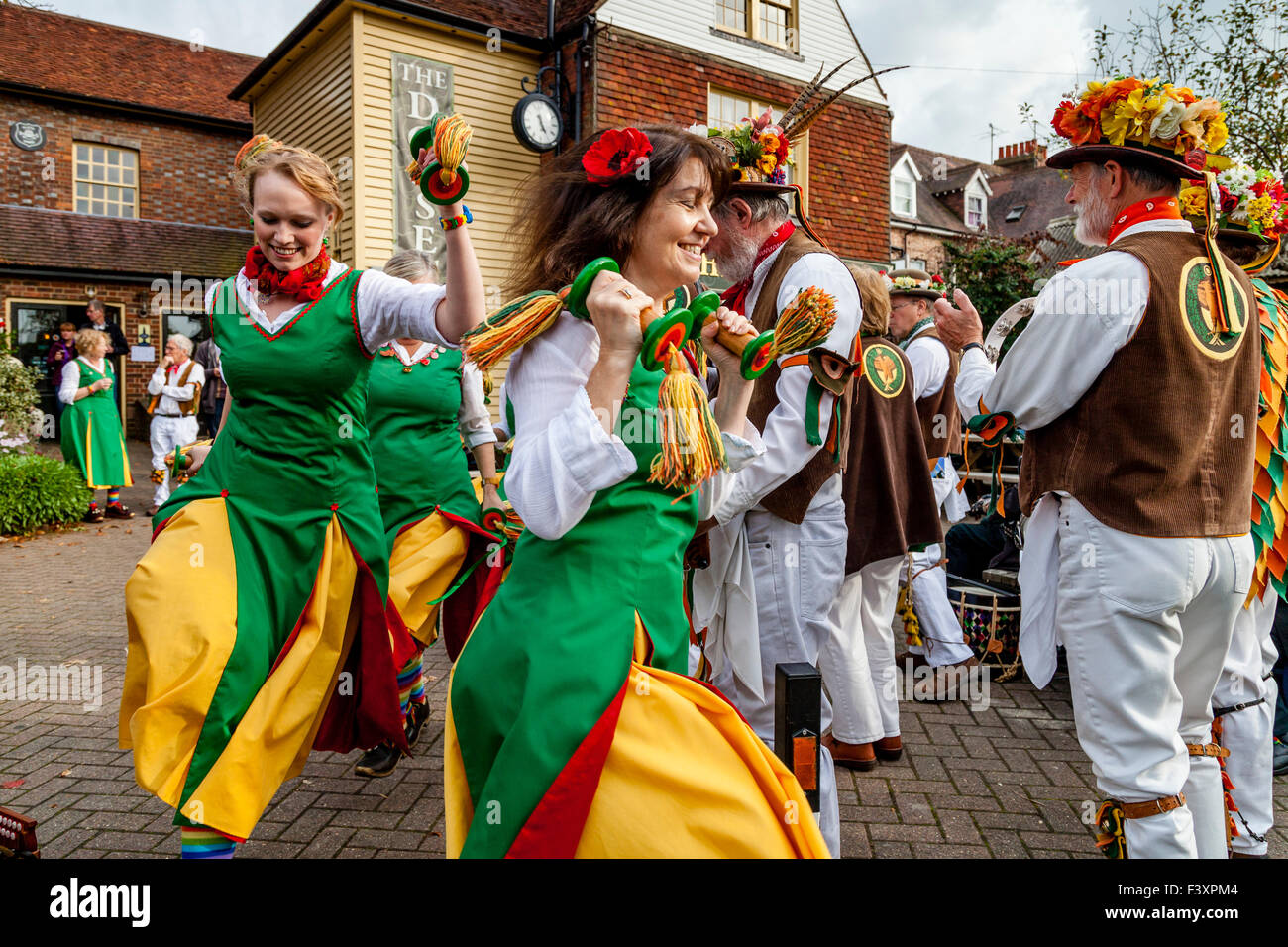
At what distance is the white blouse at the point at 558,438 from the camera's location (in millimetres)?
1552

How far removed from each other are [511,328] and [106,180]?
2381 centimetres

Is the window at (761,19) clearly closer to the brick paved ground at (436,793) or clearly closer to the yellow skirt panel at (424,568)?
the brick paved ground at (436,793)

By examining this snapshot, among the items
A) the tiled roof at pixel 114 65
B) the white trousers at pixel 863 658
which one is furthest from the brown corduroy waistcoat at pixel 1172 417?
the tiled roof at pixel 114 65

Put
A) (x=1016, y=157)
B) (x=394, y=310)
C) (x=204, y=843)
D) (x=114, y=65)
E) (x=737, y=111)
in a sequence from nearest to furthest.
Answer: (x=204, y=843)
(x=394, y=310)
(x=737, y=111)
(x=114, y=65)
(x=1016, y=157)

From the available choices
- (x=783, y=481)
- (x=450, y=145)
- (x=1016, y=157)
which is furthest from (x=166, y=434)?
(x=1016, y=157)

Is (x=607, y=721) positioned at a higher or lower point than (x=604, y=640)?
lower

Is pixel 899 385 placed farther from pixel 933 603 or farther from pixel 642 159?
pixel 642 159

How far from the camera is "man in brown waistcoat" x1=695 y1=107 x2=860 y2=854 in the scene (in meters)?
2.68

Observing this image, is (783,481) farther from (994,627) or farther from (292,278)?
(994,627)

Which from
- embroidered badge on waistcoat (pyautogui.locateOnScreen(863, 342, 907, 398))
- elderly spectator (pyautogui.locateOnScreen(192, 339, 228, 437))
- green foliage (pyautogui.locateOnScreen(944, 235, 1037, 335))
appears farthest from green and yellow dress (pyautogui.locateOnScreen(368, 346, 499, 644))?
green foliage (pyautogui.locateOnScreen(944, 235, 1037, 335))

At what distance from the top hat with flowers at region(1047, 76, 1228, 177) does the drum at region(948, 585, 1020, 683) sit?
3154 mm

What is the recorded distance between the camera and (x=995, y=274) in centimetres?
1888

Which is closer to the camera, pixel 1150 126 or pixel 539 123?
pixel 1150 126
